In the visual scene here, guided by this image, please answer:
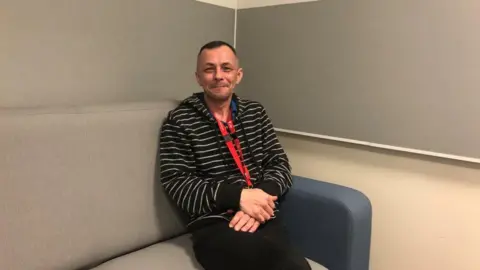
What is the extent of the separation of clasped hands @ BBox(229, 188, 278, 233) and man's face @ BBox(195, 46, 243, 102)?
339 millimetres

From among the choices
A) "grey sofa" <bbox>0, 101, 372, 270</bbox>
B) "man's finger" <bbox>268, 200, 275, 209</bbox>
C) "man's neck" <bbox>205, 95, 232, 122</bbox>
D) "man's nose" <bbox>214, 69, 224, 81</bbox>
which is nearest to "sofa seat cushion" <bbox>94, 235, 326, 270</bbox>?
"grey sofa" <bbox>0, 101, 372, 270</bbox>

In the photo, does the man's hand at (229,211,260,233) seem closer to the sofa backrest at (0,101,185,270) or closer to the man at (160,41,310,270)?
the man at (160,41,310,270)

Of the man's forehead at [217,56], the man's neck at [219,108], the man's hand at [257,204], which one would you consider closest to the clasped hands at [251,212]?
the man's hand at [257,204]

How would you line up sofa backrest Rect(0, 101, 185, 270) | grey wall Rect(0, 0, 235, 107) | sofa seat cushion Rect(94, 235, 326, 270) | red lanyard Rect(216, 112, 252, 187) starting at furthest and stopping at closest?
1. red lanyard Rect(216, 112, 252, 187)
2. grey wall Rect(0, 0, 235, 107)
3. sofa seat cushion Rect(94, 235, 326, 270)
4. sofa backrest Rect(0, 101, 185, 270)

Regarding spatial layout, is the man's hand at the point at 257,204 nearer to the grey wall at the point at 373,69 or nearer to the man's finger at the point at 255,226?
the man's finger at the point at 255,226

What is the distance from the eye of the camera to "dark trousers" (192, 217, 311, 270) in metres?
1.24

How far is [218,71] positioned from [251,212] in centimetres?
46

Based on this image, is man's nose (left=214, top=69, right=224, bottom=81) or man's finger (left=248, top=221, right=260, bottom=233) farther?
man's nose (left=214, top=69, right=224, bottom=81)

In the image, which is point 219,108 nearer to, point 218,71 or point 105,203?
point 218,71

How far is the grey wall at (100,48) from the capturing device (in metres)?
1.40

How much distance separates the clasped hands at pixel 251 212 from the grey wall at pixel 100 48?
2.10 feet

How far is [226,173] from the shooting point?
4.94ft

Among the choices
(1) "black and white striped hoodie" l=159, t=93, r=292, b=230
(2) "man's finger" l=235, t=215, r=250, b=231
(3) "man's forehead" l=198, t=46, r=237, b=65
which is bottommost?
(2) "man's finger" l=235, t=215, r=250, b=231

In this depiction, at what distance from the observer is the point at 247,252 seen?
4.14 ft
